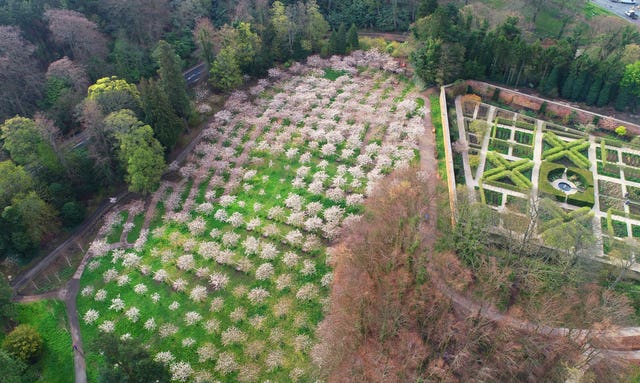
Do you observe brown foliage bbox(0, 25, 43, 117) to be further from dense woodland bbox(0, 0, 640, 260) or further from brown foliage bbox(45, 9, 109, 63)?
brown foliage bbox(45, 9, 109, 63)

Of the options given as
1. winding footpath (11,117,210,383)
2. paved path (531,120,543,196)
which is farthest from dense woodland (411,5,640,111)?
winding footpath (11,117,210,383)

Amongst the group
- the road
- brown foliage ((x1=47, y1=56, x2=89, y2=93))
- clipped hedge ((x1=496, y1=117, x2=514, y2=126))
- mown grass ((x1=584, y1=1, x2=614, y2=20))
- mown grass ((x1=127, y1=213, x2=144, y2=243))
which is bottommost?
mown grass ((x1=127, y1=213, x2=144, y2=243))

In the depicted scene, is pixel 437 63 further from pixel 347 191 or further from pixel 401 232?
pixel 401 232

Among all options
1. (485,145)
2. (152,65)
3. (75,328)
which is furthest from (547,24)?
(75,328)

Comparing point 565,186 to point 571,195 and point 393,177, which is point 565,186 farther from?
point 393,177

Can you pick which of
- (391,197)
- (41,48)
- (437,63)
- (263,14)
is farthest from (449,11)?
(41,48)

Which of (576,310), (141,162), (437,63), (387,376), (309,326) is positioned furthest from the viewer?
(437,63)
